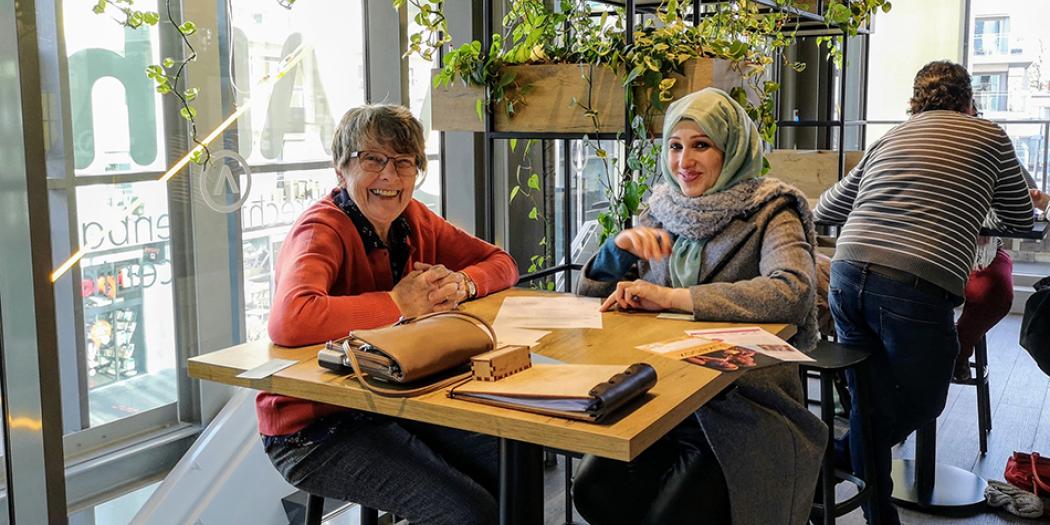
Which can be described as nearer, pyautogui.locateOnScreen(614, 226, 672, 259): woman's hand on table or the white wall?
pyautogui.locateOnScreen(614, 226, 672, 259): woman's hand on table

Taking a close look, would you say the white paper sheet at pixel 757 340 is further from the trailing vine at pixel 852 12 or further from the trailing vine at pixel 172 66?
the trailing vine at pixel 852 12

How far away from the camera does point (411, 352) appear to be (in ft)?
4.93

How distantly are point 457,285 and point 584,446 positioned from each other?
2.98 ft

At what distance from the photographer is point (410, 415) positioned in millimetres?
1457

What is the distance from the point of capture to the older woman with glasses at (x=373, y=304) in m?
1.82

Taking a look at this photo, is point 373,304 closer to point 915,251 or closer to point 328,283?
point 328,283

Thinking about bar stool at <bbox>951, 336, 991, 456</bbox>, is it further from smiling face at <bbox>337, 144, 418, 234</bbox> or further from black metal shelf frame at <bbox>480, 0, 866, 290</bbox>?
smiling face at <bbox>337, 144, 418, 234</bbox>

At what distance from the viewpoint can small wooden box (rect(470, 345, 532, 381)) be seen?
4.99 feet

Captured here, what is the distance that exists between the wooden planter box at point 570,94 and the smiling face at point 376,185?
614mm

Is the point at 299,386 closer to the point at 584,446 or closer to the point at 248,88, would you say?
the point at 584,446

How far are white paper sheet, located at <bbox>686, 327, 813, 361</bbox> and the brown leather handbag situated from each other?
46 cm

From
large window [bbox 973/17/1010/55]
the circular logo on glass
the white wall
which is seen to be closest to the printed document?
the circular logo on glass

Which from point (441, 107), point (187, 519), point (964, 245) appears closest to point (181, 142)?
point (441, 107)

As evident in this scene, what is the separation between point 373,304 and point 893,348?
1625 mm
